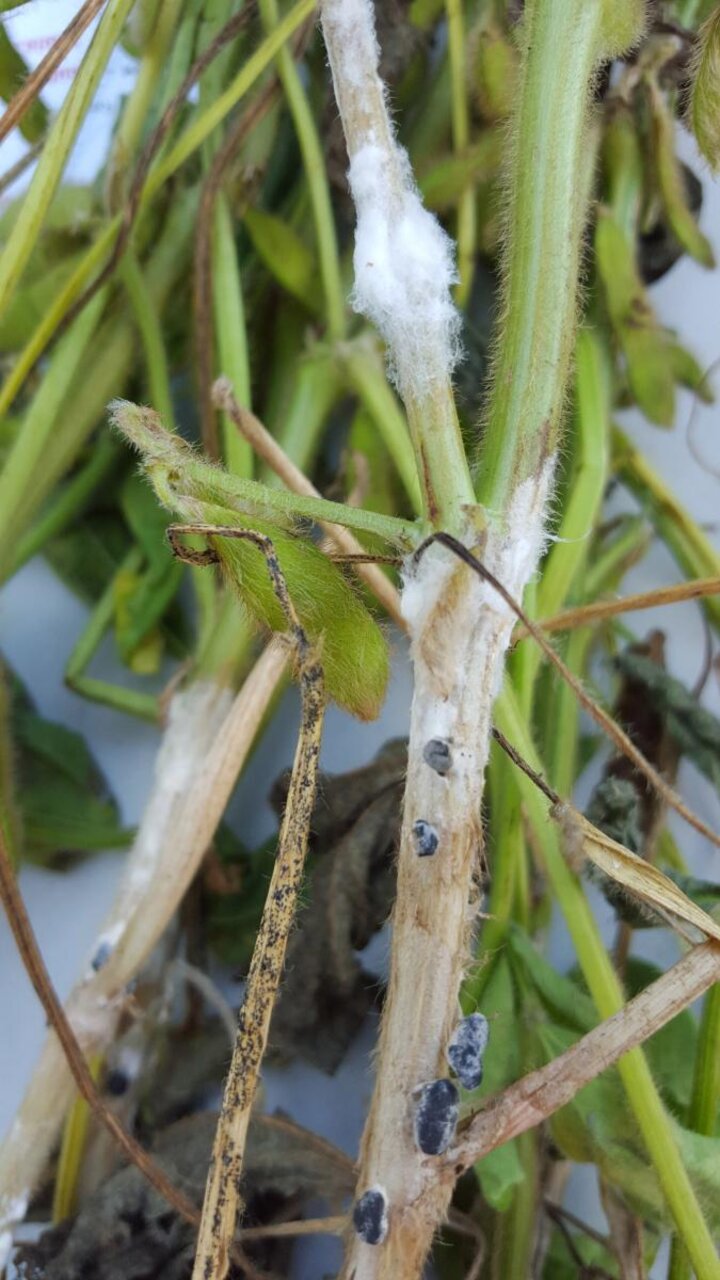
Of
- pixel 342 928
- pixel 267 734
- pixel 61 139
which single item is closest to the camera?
pixel 61 139

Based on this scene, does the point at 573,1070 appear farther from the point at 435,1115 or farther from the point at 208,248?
the point at 208,248

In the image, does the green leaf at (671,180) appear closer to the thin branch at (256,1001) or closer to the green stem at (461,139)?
the green stem at (461,139)

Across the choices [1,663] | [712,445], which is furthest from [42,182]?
[712,445]

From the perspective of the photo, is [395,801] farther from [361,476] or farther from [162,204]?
[162,204]

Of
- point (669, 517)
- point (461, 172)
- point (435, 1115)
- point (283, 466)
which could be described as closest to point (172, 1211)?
point (435, 1115)

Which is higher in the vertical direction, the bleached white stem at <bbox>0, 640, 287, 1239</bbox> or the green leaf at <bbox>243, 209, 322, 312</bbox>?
the green leaf at <bbox>243, 209, 322, 312</bbox>

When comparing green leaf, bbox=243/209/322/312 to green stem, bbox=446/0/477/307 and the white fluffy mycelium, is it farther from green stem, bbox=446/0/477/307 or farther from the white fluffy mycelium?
the white fluffy mycelium

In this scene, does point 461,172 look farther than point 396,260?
Yes

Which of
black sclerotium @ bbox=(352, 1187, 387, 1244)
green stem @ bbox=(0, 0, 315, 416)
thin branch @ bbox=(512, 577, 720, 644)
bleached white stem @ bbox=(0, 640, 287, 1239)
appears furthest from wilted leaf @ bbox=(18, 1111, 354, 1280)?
green stem @ bbox=(0, 0, 315, 416)
